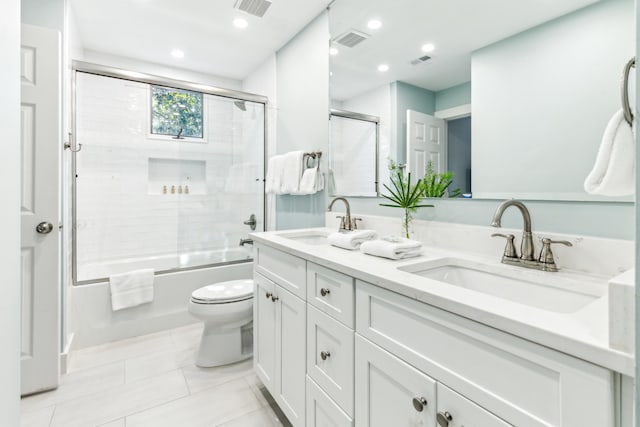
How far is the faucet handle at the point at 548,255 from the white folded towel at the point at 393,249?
0.39 metres

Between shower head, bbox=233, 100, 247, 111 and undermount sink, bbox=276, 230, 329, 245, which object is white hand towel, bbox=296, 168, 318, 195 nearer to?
undermount sink, bbox=276, 230, 329, 245

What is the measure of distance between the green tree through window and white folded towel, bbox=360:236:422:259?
2.66m

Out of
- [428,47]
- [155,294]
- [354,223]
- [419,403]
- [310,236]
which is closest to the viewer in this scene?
[419,403]

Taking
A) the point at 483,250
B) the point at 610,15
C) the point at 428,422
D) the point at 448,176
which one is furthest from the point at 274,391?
the point at 610,15

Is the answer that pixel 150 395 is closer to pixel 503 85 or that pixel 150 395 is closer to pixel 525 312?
pixel 525 312

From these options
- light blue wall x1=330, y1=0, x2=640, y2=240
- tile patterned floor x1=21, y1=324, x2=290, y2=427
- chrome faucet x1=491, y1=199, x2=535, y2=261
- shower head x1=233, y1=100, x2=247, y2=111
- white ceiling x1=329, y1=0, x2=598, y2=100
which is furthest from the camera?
shower head x1=233, y1=100, x2=247, y2=111

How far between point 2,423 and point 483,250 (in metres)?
1.54

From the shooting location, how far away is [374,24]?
174cm

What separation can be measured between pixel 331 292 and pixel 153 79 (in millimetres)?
2355

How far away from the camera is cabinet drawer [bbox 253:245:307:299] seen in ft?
4.18

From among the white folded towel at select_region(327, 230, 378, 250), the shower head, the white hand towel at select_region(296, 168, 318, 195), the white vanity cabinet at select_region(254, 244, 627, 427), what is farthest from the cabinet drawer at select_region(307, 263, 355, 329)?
the shower head

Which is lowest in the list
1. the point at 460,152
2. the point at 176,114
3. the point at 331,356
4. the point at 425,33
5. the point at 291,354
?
the point at 291,354

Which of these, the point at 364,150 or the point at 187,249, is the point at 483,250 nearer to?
the point at 364,150

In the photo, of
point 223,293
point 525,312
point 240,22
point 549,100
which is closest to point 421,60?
point 549,100
